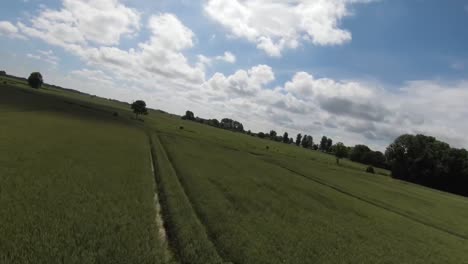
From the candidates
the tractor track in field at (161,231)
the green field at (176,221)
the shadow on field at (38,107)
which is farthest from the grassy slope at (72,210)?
the shadow on field at (38,107)

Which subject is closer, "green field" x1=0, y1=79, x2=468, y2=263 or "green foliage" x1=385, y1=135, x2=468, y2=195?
"green field" x1=0, y1=79, x2=468, y2=263

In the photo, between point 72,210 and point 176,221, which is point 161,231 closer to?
point 176,221

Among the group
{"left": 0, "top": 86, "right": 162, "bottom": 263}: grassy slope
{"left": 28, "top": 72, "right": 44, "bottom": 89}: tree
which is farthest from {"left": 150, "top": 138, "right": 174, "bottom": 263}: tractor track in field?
{"left": 28, "top": 72, "right": 44, "bottom": 89}: tree

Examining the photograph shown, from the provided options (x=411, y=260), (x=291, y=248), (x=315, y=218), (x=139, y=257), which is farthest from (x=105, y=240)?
(x=411, y=260)

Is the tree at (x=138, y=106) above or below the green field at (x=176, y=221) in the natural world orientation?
above

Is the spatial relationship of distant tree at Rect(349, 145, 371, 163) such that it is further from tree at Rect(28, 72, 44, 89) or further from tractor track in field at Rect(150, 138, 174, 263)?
tree at Rect(28, 72, 44, 89)

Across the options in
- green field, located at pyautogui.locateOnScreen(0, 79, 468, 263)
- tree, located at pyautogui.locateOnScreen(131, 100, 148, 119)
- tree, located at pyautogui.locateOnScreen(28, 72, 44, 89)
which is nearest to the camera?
green field, located at pyautogui.locateOnScreen(0, 79, 468, 263)

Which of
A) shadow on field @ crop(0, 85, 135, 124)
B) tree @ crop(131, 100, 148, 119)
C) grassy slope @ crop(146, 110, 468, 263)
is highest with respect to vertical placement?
tree @ crop(131, 100, 148, 119)

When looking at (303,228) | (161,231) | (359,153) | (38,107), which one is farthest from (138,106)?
(161,231)

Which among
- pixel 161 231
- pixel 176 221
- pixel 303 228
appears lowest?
pixel 161 231

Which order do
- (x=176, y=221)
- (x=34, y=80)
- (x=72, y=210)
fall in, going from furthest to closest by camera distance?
(x=34, y=80) → (x=176, y=221) → (x=72, y=210)

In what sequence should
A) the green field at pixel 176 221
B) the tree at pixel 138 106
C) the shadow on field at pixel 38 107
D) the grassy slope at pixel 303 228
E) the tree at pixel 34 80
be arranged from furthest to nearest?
the tree at pixel 34 80 → the tree at pixel 138 106 → the shadow on field at pixel 38 107 → the grassy slope at pixel 303 228 → the green field at pixel 176 221

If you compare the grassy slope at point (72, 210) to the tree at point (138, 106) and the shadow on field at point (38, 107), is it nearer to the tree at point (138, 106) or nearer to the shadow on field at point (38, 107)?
the shadow on field at point (38, 107)

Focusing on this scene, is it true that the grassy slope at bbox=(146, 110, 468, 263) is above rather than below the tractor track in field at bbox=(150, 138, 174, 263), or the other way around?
above
